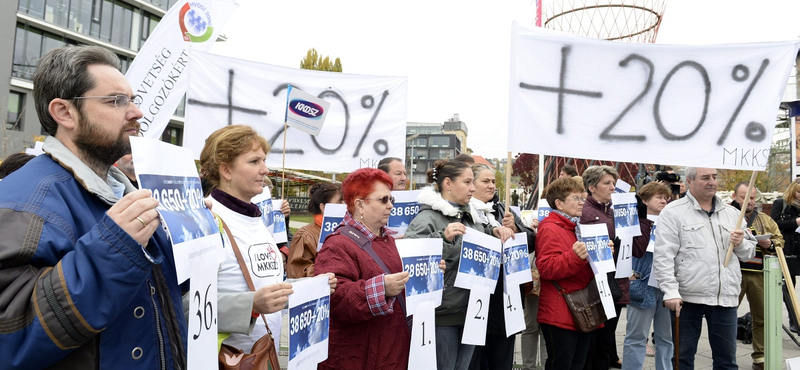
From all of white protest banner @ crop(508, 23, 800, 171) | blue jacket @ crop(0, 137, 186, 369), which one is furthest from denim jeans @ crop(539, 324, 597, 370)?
blue jacket @ crop(0, 137, 186, 369)

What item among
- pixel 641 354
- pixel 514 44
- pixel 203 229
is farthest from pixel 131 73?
pixel 641 354

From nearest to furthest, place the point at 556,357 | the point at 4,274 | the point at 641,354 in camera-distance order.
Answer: the point at 4,274 → the point at 556,357 → the point at 641,354

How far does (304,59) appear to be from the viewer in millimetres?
37094

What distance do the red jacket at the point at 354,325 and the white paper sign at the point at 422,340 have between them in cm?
7

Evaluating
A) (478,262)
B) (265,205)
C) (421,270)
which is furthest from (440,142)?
(421,270)

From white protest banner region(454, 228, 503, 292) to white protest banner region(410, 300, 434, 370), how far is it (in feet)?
1.55

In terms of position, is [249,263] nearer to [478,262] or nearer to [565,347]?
[478,262]

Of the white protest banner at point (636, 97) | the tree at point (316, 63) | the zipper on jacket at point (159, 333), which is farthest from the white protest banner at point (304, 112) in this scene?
the tree at point (316, 63)

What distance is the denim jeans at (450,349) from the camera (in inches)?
158

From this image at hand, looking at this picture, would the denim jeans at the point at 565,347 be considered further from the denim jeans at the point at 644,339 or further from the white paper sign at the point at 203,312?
the white paper sign at the point at 203,312

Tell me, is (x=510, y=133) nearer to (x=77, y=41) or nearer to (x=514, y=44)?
Answer: (x=514, y=44)

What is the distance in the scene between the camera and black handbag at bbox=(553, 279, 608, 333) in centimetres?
432

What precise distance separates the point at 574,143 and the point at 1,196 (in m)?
4.24

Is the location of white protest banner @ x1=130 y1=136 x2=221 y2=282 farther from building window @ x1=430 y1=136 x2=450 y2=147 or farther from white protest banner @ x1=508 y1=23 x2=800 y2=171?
building window @ x1=430 y1=136 x2=450 y2=147
